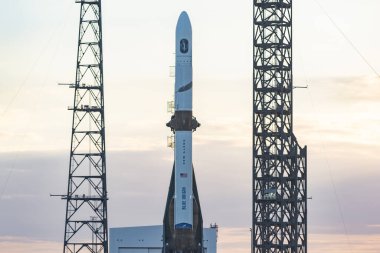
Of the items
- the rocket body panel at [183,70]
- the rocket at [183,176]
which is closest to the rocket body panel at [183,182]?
the rocket at [183,176]

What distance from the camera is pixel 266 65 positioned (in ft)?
643

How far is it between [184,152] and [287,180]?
3020cm

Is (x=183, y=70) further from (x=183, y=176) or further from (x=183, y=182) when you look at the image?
(x=183, y=182)

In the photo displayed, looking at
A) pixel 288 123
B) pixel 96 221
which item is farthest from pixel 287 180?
pixel 96 221

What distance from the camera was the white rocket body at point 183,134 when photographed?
169 metres

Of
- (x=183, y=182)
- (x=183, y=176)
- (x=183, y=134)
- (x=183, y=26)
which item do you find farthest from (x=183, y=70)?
(x=183, y=182)

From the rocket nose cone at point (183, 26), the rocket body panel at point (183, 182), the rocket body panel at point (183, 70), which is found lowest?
the rocket body panel at point (183, 182)

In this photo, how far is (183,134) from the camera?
170m

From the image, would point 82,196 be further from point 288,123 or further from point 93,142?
point 288,123

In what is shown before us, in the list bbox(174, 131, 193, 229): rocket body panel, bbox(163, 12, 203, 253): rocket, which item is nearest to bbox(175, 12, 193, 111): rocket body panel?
bbox(163, 12, 203, 253): rocket

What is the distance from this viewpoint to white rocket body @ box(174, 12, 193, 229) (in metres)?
169

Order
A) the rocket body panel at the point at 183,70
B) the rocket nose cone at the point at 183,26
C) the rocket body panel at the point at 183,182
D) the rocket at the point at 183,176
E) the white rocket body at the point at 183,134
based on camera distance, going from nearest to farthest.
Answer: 1. the rocket body panel at the point at 183,182
2. the rocket at the point at 183,176
3. the white rocket body at the point at 183,134
4. the rocket body panel at the point at 183,70
5. the rocket nose cone at the point at 183,26

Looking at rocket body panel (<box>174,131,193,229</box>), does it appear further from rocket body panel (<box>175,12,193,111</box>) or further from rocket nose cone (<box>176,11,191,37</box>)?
rocket nose cone (<box>176,11,191,37</box>)

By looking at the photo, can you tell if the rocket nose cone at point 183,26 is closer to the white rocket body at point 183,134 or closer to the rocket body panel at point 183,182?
the white rocket body at point 183,134
